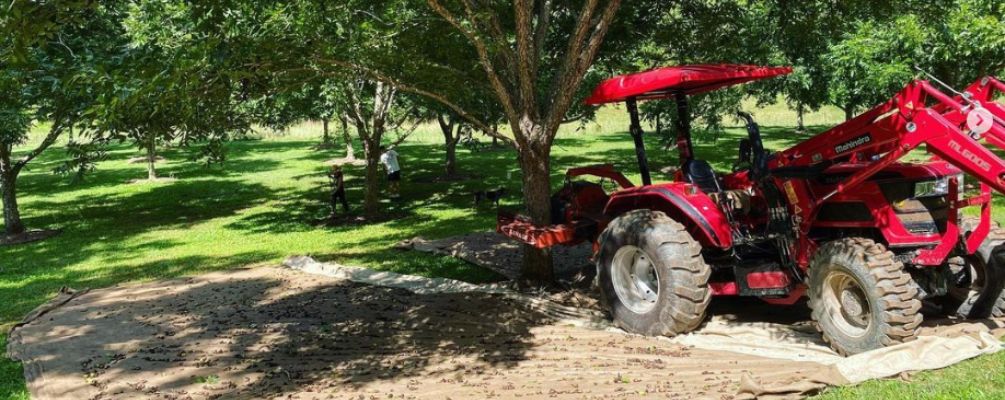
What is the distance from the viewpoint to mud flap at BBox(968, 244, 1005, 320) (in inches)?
228

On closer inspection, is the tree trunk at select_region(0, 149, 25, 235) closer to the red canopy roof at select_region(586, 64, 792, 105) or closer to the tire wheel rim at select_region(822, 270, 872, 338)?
the red canopy roof at select_region(586, 64, 792, 105)

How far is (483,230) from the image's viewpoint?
13.3m

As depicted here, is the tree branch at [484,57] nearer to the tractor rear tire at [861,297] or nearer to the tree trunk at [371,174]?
the tractor rear tire at [861,297]

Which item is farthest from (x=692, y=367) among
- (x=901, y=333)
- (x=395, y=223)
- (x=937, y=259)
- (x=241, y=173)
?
(x=241, y=173)

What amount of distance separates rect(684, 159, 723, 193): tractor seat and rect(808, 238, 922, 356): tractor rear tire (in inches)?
50.8

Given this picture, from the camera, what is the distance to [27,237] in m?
15.5

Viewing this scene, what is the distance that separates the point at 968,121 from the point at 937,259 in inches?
39.5

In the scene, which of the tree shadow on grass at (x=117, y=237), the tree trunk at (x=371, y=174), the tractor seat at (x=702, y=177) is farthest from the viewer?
the tree trunk at (x=371, y=174)

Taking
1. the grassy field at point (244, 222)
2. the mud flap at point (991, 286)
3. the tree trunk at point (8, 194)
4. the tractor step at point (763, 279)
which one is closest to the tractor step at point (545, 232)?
the grassy field at point (244, 222)

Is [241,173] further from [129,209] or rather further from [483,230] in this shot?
[483,230]

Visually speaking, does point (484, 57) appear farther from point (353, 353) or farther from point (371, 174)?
point (371, 174)

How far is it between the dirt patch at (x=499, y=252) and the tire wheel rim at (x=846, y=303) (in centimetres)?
355

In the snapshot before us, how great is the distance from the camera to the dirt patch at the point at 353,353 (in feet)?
17.6

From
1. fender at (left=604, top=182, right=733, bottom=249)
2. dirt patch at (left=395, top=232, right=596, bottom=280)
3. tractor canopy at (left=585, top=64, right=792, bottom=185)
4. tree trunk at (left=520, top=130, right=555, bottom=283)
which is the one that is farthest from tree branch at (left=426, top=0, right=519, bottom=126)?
dirt patch at (left=395, top=232, right=596, bottom=280)
